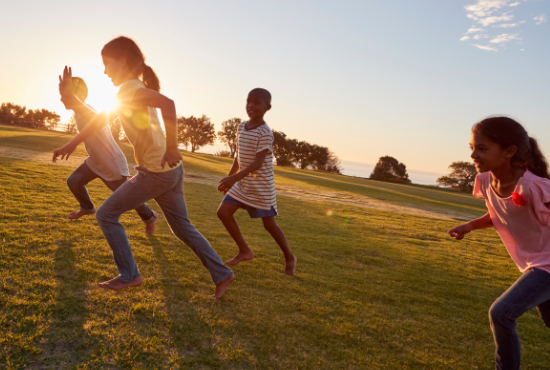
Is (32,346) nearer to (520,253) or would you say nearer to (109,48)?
(109,48)

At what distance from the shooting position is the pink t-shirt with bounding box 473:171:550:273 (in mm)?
2035

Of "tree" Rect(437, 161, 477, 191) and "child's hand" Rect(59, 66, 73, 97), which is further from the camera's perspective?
"tree" Rect(437, 161, 477, 191)

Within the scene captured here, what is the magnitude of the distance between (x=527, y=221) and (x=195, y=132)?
8050 centimetres

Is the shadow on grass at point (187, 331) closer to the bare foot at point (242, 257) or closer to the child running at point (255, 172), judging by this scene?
the bare foot at point (242, 257)

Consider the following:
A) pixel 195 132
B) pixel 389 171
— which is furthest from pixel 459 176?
pixel 195 132

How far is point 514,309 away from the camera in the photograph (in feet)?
6.89

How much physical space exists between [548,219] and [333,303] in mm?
2054

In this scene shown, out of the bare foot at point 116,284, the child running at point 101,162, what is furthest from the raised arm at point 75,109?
the bare foot at point 116,284

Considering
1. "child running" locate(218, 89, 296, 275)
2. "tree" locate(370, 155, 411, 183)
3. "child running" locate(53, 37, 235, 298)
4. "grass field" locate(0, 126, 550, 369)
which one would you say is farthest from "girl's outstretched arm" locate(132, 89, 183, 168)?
"tree" locate(370, 155, 411, 183)

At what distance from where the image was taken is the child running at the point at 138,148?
9.25 feet

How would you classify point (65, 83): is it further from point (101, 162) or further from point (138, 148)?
point (101, 162)

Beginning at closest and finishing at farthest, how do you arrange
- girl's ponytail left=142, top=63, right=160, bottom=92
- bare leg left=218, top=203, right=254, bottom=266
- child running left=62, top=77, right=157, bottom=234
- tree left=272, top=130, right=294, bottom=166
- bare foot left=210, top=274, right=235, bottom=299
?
1. girl's ponytail left=142, top=63, right=160, bottom=92
2. bare foot left=210, top=274, right=235, bottom=299
3. bare leg left=218, top=203, right=254, bottom=266
4. child running left=62, top=77, right=157, bottom=234
5. tree left=272, top=130, right=294, bottom=166

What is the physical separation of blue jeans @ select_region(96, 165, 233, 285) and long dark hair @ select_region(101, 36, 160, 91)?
0.80 meters

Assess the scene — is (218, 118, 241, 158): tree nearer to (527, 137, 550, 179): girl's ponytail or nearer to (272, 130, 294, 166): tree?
(272, 130, 294, 166): tree
